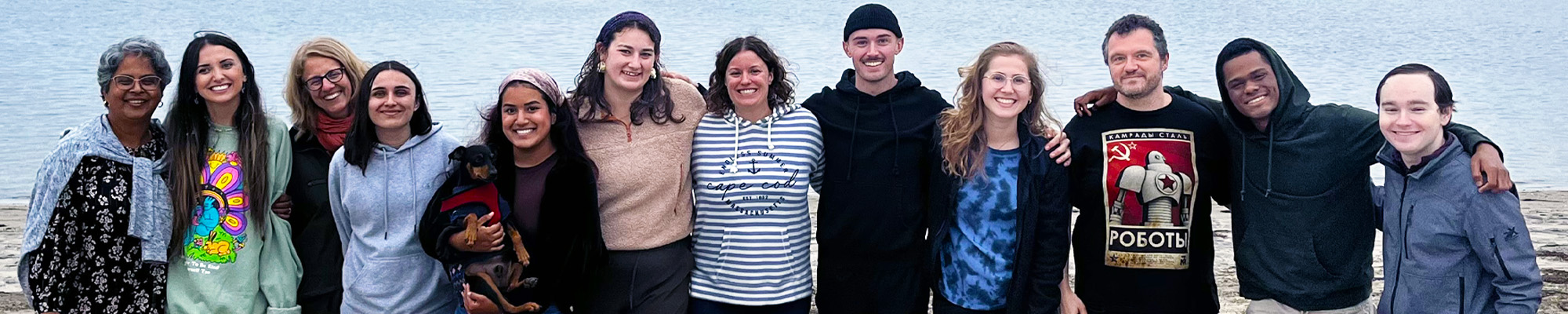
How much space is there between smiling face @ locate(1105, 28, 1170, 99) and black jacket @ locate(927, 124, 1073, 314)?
1.07ft

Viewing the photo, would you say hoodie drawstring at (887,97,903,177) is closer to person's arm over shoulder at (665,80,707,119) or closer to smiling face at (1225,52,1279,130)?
person's arm over shoulder at (665,80,707,119)

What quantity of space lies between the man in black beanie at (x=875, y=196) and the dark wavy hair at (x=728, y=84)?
0.18m

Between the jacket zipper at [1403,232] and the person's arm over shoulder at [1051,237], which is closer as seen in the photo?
the jacket zipper at [1403,232]

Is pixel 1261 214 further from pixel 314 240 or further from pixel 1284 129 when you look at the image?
pixel 314 240

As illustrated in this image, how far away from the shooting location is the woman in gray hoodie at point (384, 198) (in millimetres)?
3967

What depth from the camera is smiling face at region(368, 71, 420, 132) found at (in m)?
3.97

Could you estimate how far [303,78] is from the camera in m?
4.38

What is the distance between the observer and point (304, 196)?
418 cm

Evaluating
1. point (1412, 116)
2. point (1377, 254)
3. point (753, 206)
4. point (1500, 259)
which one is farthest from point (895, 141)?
point (1377, 254)

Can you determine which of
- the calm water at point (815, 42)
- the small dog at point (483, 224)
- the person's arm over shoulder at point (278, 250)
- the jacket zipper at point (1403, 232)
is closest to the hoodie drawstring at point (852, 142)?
the small dog at point (483, 224)

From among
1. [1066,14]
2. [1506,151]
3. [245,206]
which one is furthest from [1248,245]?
[1066,14]

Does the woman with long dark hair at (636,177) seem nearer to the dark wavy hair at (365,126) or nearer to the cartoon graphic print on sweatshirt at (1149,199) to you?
the dark wavy hair at (365,126)

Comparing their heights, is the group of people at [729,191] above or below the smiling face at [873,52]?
below

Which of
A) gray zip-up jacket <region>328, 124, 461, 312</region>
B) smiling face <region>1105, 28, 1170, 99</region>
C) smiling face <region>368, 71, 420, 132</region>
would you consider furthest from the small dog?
smiling face <region>1105, 28, 1170, 99</region>
